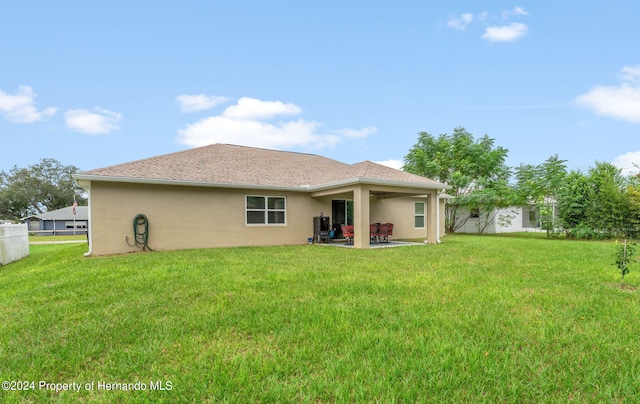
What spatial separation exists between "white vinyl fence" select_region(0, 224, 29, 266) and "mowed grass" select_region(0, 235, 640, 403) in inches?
288

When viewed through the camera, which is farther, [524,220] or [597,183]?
[524,220]

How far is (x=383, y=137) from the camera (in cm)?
1791

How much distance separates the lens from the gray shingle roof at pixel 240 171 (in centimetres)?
1113

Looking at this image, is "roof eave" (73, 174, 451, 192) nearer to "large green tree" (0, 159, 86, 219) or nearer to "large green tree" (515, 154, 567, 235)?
"large green tree" (515, 154, 567, 235)

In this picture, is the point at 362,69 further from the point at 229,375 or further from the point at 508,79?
the point at 229,375

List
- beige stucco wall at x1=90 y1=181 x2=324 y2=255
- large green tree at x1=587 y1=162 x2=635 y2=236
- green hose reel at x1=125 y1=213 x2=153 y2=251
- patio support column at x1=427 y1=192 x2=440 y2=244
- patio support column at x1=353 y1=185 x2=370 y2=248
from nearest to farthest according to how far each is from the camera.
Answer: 1. beige stucco wall at x1=90 y1=181 x2=324 y2=255
2. green hose reel at x1=125 y1=213 x2=153 y2=251
3. patio support column at x1=353 y1=185 x2=370 y2=248
4. patio support column at x1=427 y1=192 x2=440 y2=244
5. large green tree at x1=587 y1=162 x2=635 y2=236

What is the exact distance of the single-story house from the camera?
10.6 metres

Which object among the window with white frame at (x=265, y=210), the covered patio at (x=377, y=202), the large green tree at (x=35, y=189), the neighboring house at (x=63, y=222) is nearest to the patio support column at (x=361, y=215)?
the covered patio at (x=377, y=202)

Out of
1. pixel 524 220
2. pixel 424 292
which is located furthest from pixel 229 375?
pixel 524 220

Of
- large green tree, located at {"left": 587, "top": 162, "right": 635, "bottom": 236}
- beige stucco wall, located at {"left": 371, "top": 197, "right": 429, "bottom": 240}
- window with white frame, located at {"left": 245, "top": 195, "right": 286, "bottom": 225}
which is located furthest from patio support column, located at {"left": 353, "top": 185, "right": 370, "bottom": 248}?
large green tree, located at {"left": 587, "top": 162, "right": 635, "bottom": 236}

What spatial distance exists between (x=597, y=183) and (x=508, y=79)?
8.11 metres

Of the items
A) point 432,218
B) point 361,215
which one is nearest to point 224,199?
point 361,215

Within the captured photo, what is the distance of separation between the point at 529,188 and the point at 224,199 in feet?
59.8

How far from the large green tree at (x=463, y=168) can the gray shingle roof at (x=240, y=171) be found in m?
9.63
